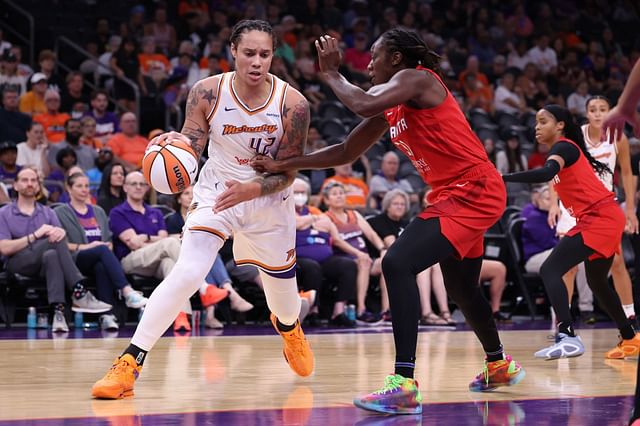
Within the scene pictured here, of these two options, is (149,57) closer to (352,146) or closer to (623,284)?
(623,284)

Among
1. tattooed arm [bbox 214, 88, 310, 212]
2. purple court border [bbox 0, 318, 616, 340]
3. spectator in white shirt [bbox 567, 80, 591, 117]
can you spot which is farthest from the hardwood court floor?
spectator in white shirt [bbox 567, 80, 591, 117]

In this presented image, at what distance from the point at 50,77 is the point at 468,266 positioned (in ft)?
27.4

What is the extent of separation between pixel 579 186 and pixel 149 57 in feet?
26.6

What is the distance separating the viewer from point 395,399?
413cm

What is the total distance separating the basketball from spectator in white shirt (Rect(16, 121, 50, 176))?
5.93 meters

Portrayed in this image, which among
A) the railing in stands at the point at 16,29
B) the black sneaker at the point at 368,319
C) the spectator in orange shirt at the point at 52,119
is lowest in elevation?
the black sneaker at the point at 368,319

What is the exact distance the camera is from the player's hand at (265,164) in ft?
15.8

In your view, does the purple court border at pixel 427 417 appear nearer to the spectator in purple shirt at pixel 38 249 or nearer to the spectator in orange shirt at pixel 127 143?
the spectator in purple shirt at pixel 38 249

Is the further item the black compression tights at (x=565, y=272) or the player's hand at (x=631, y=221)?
the player's hand at (x=631, y=221)

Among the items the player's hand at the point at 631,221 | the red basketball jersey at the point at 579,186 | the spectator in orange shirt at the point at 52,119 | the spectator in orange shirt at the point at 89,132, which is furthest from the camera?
the spectator in orange shirt at the point at 52,119

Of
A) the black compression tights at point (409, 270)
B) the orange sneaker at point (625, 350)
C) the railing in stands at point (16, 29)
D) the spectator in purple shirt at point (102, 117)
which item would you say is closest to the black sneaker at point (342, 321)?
the orange sneaker at point (625, 350)

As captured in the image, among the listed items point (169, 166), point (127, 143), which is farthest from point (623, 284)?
point (127, 143)

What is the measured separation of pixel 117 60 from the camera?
42.4 ft

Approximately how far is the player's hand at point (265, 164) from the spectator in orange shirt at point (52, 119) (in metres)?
6.76
